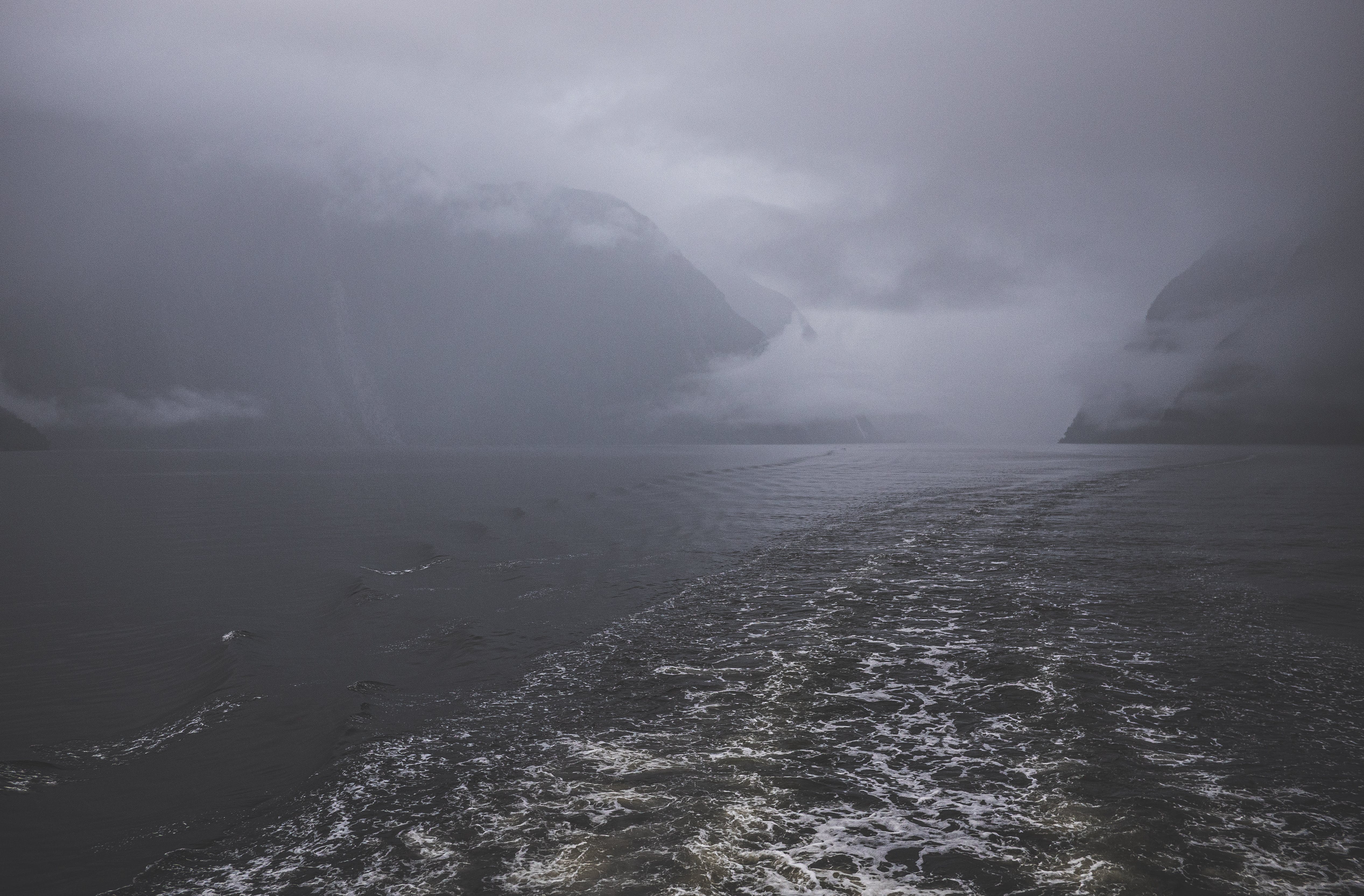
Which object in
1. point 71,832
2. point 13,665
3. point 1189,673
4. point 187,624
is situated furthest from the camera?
point 187,624

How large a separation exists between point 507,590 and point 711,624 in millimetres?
8516

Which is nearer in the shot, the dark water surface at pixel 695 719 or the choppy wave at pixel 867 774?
the choppy wave at pixel 867 774

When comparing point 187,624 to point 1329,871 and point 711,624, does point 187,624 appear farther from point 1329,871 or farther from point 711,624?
point 1329,871

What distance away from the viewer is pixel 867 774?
400 inches

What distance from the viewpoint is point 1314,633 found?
17.0 metres

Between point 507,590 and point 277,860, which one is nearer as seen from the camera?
point 277,860

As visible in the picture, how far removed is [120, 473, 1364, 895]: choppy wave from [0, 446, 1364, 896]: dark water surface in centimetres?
6

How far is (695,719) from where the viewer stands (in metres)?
12.3

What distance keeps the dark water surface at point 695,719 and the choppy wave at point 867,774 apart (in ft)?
0.19

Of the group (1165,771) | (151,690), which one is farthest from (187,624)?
(1165,771)

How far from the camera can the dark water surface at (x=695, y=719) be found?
822cm

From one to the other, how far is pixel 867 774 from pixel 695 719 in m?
3.22

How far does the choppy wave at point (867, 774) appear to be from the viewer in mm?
7898

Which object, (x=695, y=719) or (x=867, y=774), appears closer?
(x=867, y=774)
